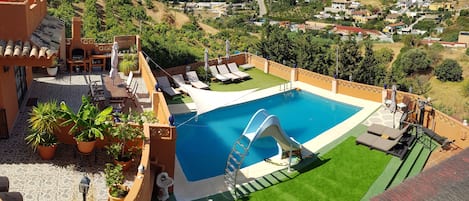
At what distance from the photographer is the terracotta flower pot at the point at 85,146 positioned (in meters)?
12.5

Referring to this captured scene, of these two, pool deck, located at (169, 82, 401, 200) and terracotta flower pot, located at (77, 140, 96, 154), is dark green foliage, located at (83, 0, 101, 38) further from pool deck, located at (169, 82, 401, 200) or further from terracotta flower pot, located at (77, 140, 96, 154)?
terracotta flower pot, located at (77, 140, 96, 154)

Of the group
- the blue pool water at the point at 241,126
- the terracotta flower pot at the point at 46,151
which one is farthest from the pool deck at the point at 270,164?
the terracotta flower pot at the point at 46,151

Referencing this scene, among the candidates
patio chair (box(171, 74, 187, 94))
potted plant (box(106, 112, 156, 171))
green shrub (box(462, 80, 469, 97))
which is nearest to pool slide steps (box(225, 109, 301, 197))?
potted plant (box(106, 112, 156, 171))

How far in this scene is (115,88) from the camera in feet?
58.2

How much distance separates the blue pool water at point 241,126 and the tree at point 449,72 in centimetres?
2285

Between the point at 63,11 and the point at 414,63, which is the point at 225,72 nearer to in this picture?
the point at 63,11

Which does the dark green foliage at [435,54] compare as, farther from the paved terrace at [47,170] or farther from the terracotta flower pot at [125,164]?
the paved terrace at [47,170]

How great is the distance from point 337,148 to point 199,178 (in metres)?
6.20

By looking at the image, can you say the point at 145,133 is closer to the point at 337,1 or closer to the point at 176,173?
the point at 176,173

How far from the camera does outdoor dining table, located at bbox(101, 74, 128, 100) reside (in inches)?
667

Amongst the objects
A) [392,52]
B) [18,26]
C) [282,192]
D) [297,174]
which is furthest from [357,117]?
[392,52]

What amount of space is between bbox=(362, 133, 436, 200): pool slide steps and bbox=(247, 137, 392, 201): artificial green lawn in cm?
22

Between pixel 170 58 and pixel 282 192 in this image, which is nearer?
pixel 282 192

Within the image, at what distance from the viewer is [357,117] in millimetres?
→ 23141
